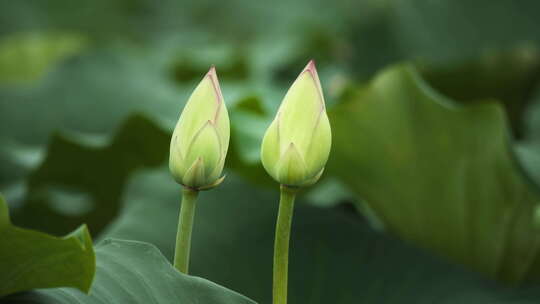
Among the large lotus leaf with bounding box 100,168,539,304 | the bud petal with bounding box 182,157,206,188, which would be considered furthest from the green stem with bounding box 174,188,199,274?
→ the large lotus leaf with bounding box 100,168,539,304

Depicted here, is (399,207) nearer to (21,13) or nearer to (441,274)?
(441,274)

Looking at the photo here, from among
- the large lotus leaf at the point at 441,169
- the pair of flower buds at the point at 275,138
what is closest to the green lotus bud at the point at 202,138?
the pair of flower buds at the point at 275,138

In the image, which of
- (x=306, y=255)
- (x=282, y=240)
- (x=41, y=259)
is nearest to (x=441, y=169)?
(x=306, y=255)

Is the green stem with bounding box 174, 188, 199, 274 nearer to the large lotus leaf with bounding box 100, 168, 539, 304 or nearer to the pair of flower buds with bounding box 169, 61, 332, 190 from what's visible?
the pair of flower buds with bounding box 169, 61, 332, 190

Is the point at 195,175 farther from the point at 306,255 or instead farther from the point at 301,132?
the point at 306,255

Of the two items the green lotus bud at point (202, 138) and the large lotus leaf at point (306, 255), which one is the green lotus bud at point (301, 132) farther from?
the large lotus leaf at point (306, 255)
